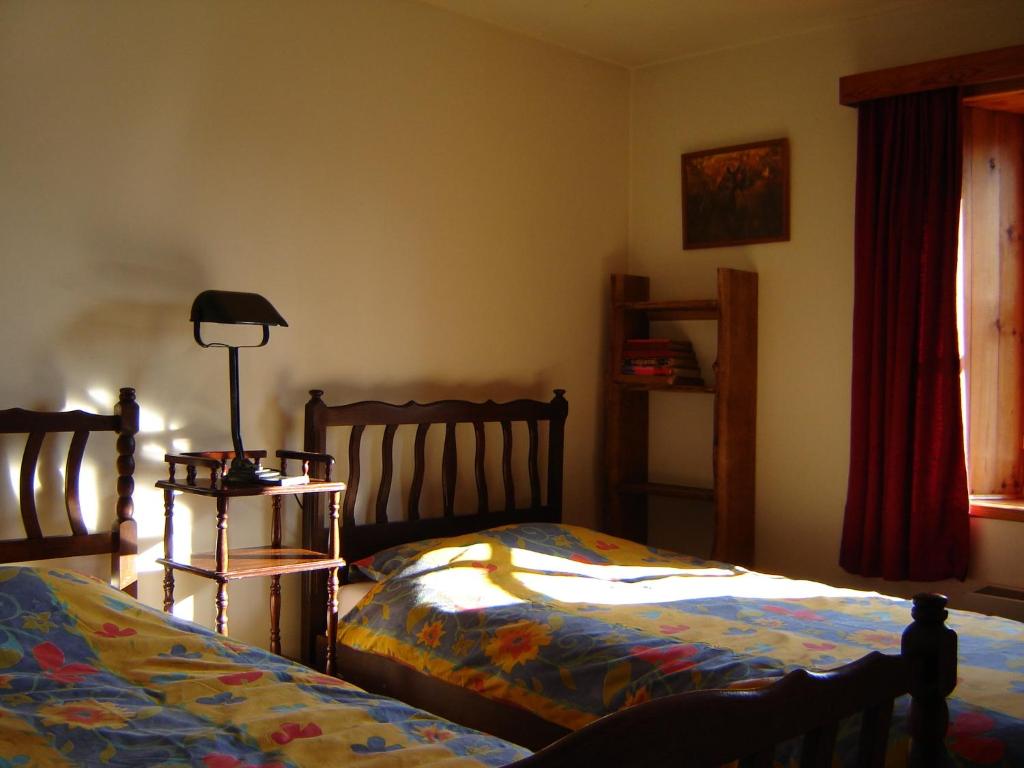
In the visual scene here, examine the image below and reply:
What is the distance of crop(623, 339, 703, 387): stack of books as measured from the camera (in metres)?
4.18

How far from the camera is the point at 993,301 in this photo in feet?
12.2

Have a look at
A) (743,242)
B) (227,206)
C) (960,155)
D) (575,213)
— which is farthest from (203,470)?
(960,155)

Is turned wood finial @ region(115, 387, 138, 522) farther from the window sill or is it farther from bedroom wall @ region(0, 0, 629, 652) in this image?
the window sill

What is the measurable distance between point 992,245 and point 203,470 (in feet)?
9.45

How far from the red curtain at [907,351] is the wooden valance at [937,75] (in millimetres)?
54

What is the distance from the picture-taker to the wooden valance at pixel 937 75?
340 centimetres

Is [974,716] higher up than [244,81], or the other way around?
[244,81]

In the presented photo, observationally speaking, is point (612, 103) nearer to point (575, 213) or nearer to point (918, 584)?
point (575, 213)

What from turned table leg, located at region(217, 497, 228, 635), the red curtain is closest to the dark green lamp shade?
turned table leg, located at region(217, 497, 228, 635)

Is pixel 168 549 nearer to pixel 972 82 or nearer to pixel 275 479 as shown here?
pixel 275 479

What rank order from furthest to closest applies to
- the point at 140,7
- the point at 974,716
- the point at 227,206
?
the point at 227,206 < the point at 140,7 < the point at 974,716

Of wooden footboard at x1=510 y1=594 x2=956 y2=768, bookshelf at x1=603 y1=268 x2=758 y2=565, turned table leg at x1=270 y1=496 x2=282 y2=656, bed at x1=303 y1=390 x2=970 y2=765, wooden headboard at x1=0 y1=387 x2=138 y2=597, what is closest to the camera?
wooden footboard at x1=510 y1=594 x2=956 y2=768

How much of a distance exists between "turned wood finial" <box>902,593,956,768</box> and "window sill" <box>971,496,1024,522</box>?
2263mm

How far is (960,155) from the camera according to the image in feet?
11.6
